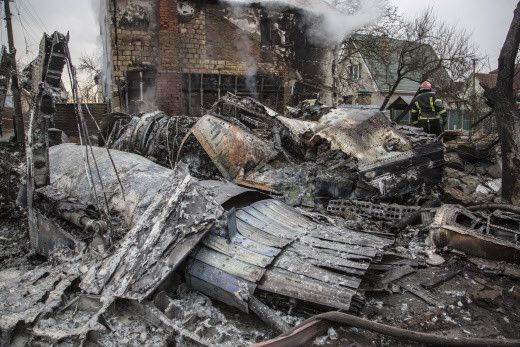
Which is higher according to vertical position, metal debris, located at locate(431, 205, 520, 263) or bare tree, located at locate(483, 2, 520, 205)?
bare tree, located at locate(483, 2, 520, 205)

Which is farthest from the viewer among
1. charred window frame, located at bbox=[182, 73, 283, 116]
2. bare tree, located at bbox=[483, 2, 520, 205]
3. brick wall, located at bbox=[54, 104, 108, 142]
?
charred window frame, located at bbox=[182, 73, 283, 116]

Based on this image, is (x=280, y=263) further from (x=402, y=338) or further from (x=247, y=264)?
(x=402, y=338)

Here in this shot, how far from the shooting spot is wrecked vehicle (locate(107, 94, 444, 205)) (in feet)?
19.5

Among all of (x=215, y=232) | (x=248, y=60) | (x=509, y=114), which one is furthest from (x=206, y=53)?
(x=215, y=232)

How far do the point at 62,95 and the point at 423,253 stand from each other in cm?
437

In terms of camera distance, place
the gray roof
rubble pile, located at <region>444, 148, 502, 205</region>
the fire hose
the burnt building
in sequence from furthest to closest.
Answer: the gray roof, the burnt building, rubble pile, located at <region>444, 148, 502, 205</region>, the fire hose

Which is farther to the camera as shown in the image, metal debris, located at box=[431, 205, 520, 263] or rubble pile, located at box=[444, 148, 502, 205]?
rubble pile, located at box=[444, 148, 502, 205]

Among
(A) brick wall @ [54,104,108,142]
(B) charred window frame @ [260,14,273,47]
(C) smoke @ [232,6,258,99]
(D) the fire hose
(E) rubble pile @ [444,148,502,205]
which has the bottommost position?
(E) rubble pile @ [444,148,502,205]

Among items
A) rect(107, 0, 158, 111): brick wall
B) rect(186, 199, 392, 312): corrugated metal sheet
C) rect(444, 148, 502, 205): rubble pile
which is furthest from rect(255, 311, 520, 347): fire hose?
rect(107, 0, 158, 111): brick wall

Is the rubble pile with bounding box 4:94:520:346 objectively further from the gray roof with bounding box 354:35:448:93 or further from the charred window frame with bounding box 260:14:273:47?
the gray roof with bounding box 354:35:448:93

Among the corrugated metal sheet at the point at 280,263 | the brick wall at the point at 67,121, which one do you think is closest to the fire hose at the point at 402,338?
the corrugated metal sheet at the point at 280,263

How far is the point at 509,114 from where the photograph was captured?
19.5 ft

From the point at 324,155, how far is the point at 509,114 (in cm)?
295

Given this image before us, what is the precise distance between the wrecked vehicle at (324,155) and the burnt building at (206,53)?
619cm
